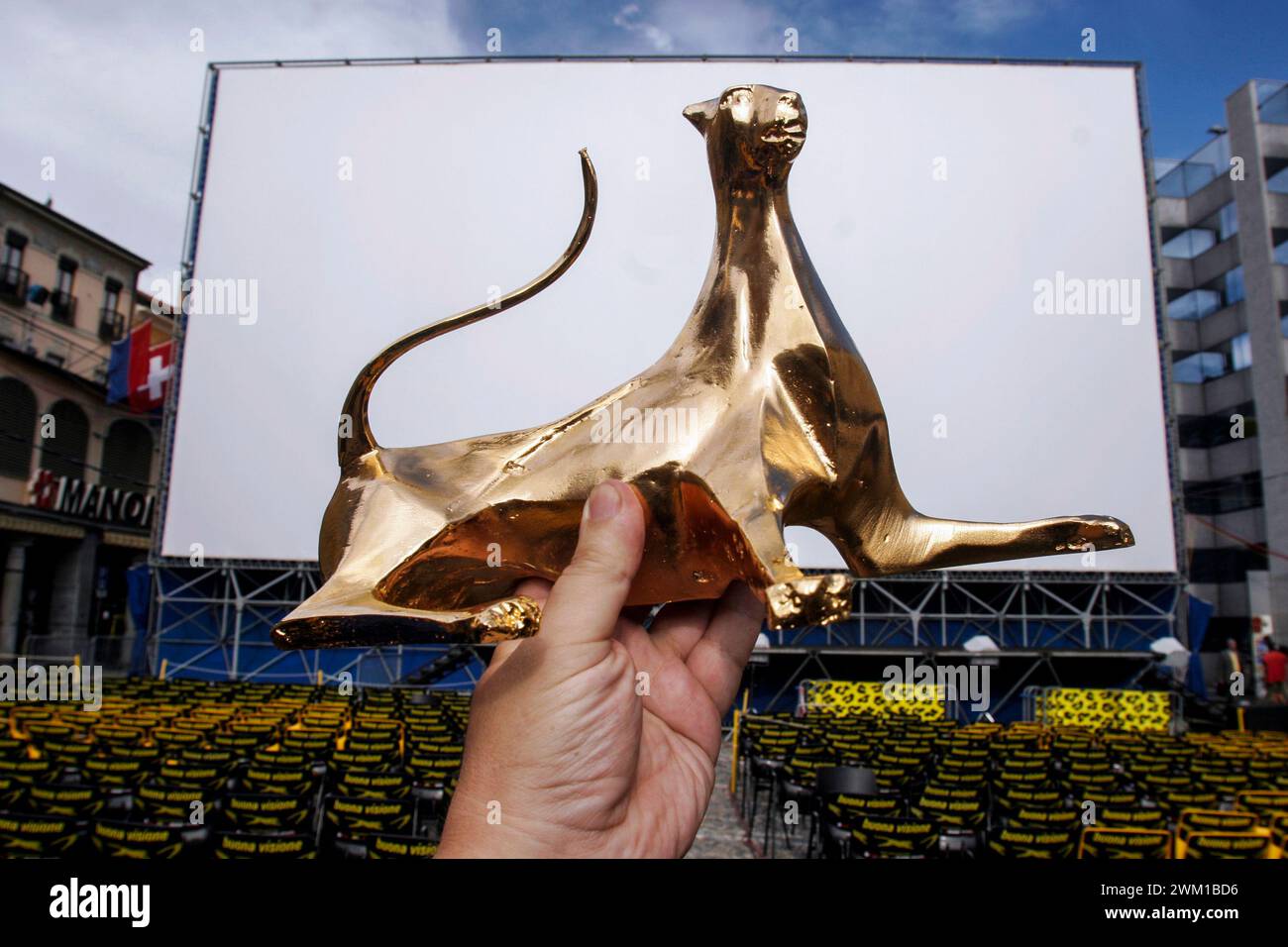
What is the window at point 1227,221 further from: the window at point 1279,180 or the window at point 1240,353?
the window at point 1240,353

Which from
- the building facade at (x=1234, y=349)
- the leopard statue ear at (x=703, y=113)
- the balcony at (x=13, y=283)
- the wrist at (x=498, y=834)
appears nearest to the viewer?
the wrist at (x=498, y=834)

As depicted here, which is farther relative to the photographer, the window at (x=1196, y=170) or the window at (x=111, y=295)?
the window at (x=1196, y=170)

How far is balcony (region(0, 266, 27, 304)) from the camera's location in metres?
19.8

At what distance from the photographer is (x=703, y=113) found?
1692mm

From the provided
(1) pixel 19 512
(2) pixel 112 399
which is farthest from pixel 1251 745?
(1) pixel 19 512

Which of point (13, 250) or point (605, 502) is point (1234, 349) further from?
point (13, 250)

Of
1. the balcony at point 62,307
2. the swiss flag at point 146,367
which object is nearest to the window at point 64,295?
the balcony at point 62,307

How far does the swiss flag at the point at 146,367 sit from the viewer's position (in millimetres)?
19391

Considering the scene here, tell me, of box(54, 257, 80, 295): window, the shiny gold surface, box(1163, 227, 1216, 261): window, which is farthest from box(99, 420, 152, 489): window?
box(1163, 227, 1216, 261): window

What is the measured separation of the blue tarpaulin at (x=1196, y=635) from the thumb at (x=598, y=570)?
17.1 metres

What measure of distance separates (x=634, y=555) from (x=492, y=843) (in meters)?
0.52

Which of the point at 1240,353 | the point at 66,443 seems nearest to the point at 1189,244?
the point at 1240,353

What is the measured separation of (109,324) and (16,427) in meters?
4.38
